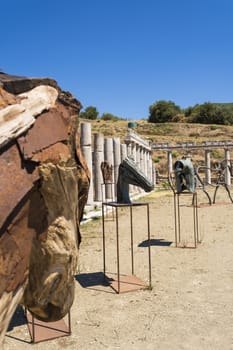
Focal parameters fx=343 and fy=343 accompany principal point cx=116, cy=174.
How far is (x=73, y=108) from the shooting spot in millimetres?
2043

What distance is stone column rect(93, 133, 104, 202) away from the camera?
22391 mm

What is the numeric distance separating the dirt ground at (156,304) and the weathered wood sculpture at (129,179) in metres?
2.10

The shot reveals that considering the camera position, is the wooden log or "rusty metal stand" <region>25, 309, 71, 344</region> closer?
the wooden log

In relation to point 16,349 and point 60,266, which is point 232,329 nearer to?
point 16,349

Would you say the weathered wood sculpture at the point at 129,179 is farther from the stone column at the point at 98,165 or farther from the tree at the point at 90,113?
the tree at the point at 90,113

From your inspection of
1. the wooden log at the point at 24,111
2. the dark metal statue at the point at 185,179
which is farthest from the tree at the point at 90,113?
the wooden log at the point at 24,111

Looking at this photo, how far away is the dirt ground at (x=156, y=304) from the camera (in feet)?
16.9

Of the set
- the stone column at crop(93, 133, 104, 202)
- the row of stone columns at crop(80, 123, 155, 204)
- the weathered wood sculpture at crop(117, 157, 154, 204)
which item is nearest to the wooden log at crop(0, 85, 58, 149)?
the weathered wood sculpture at crop(117, 157, 154, 204)

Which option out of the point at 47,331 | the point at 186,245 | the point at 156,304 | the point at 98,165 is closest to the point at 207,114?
the point at 98,165

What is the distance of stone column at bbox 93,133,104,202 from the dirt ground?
1029 centimetres

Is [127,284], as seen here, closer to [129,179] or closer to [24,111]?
[129,179]

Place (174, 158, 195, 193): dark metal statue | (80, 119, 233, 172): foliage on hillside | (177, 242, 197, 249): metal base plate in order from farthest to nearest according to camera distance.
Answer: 1. (80, 119, 233, 172): foliage on hillside
2. (174, 158, 195, 193): dark metal statue
3. (177, 242, 197, 249): metal base plate

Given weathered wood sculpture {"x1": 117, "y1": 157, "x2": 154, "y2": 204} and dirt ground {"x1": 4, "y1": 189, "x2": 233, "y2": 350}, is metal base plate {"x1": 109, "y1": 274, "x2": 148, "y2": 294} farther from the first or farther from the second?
weathered wood sculpture {"x1": 117, "y1": 157, "x2": 154, "y2": 204}

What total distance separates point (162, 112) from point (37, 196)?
8777 centimetres
